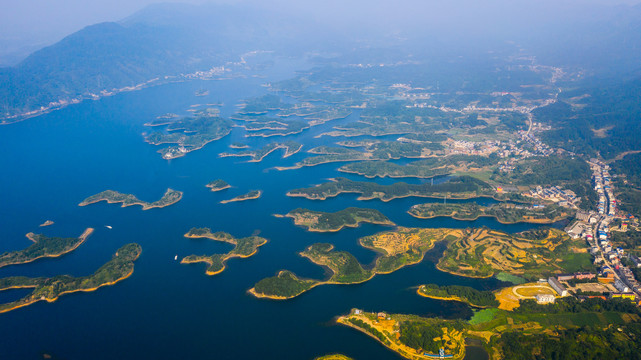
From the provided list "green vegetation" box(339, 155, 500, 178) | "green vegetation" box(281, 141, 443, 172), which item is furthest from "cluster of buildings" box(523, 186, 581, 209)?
"green vegetation" box(281, 141, 443, 172)

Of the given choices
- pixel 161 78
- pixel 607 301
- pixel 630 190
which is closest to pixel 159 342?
pixel 607 301

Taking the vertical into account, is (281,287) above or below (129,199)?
below

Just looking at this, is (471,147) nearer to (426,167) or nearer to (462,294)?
(426,167)

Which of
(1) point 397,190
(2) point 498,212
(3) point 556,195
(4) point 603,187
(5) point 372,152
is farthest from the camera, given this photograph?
(5) point 372,152

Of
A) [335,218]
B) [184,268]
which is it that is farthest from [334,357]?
[335,218]

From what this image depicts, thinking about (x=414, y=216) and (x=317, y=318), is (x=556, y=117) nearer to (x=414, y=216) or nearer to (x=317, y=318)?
(x=414, y=216)

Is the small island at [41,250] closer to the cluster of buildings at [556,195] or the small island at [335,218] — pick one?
the small island at [335,218]

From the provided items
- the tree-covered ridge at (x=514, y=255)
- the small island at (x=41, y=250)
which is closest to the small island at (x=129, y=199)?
the small island at (x=41, y=250)
